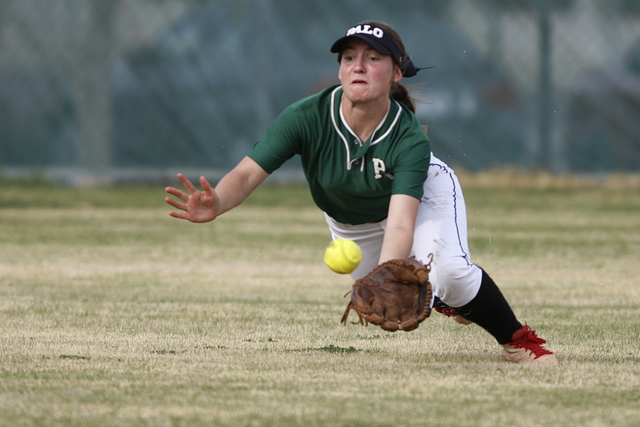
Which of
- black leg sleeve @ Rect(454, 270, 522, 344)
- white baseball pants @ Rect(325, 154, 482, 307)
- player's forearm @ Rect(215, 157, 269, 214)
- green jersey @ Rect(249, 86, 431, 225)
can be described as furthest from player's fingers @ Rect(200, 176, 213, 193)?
black leg sleeve @ Rect(454, 270, 522, 344)

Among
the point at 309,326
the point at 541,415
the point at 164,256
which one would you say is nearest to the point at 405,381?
the point at 541,415

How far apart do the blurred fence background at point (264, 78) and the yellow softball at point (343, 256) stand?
17781 millimetres

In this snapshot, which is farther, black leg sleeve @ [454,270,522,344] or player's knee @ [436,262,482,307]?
black leg sleeve @ [454,270,522,344]

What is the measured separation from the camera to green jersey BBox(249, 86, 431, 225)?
450 centimetres

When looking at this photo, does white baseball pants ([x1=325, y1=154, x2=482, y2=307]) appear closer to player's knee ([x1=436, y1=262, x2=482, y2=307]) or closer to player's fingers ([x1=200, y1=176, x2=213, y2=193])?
player's knee ([x1=436, y1=262, x2=482, y2=307])

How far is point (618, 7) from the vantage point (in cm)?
2486

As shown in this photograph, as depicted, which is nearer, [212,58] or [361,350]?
[361,350]

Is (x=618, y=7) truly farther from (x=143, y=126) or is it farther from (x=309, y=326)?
(x=309, y=326)

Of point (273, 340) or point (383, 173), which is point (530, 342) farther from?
point (273, 340)

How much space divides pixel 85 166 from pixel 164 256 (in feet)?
45.0

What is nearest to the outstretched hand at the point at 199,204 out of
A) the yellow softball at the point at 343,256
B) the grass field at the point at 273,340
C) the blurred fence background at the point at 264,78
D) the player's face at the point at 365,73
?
the yellow softball at the point at 343,256

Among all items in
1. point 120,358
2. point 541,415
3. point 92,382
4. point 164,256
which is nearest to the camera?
point 541,415

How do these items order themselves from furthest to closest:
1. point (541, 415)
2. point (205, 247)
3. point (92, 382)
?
1. point (205, 247)
2. point (92, 382)
3. point (541, 415)

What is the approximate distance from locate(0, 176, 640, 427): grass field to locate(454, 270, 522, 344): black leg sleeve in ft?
0.54
